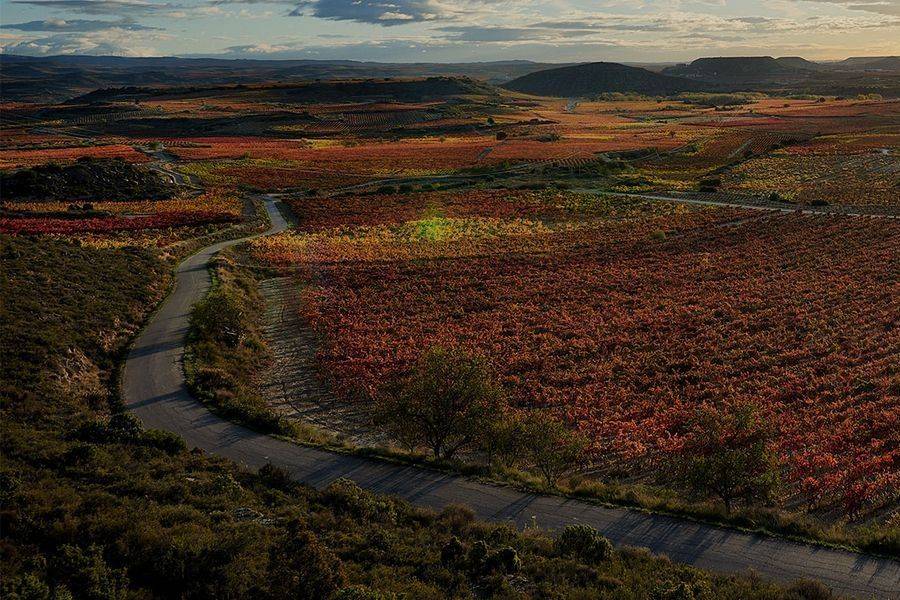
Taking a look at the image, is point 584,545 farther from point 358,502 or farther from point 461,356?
point 461,356

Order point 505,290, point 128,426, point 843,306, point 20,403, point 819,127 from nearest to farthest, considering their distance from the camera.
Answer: point 128,426
point 20,403
point 843,306
point 505,290
point 819,127

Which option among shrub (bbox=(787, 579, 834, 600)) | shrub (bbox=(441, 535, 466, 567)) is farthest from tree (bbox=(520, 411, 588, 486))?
shrub (bbox=(787, 579, 834, 600))

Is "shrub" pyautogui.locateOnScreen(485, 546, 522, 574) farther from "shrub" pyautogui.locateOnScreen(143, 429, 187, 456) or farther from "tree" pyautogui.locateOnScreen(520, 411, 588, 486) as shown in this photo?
"shrub" pyautogui.locateOnScreen(143, 429, 187, 456)

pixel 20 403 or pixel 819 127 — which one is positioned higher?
pixel 819 127

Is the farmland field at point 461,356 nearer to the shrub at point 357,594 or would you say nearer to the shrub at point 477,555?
the shrub at point 477,555

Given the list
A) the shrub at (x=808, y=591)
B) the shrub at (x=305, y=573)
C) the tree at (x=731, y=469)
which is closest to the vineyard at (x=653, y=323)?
the tree at (x=731, y=469)

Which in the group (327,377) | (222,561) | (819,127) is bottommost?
(327,377)

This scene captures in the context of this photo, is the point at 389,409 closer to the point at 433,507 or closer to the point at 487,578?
the point at 433,507

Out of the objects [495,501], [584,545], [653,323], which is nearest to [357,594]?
[584,545]

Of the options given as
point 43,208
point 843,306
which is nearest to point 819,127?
point 843,306
